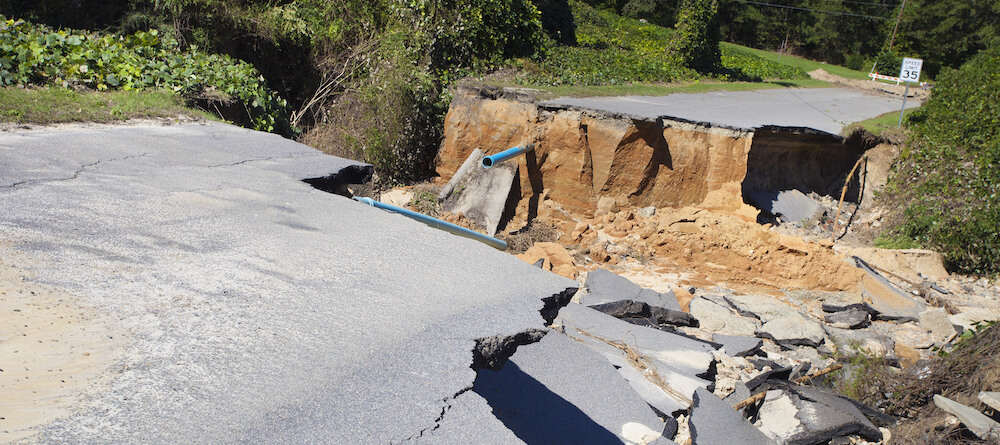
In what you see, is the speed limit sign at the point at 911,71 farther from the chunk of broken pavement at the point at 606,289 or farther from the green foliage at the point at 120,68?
the green foliage at the point at 120,68

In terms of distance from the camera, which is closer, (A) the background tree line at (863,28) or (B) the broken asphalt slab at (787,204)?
(B) the broken asphalt slab at (787,204)

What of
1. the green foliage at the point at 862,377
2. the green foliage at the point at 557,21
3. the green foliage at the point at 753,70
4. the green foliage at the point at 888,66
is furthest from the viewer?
the green foliage at the point at 888,66

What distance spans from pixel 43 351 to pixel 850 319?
8.01 meters

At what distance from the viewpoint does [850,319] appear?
786cm

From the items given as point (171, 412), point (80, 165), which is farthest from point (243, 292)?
point (80, 165)

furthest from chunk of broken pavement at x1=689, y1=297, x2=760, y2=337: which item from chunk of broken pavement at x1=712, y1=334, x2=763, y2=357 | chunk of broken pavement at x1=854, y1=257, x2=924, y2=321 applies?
chunk of broken pavement at x1=854, y1=257, x2=924, y2=321

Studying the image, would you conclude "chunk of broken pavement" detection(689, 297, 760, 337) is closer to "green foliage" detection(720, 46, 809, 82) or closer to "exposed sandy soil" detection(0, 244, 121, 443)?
"exposed sandy soil" detection(0, 244, 121, 443)

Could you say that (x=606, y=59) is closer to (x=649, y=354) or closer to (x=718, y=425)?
(x=649, y=354)

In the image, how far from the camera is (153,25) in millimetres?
13336

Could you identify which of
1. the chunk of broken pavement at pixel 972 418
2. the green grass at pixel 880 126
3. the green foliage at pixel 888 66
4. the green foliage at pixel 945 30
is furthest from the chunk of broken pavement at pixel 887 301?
the green foliage at pixel 945 30

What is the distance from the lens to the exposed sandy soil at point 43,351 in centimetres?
231

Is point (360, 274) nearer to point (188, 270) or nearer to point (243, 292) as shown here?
point (243, 292)

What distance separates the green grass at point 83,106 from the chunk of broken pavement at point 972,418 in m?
7.83

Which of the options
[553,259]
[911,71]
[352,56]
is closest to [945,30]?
[911,71]
